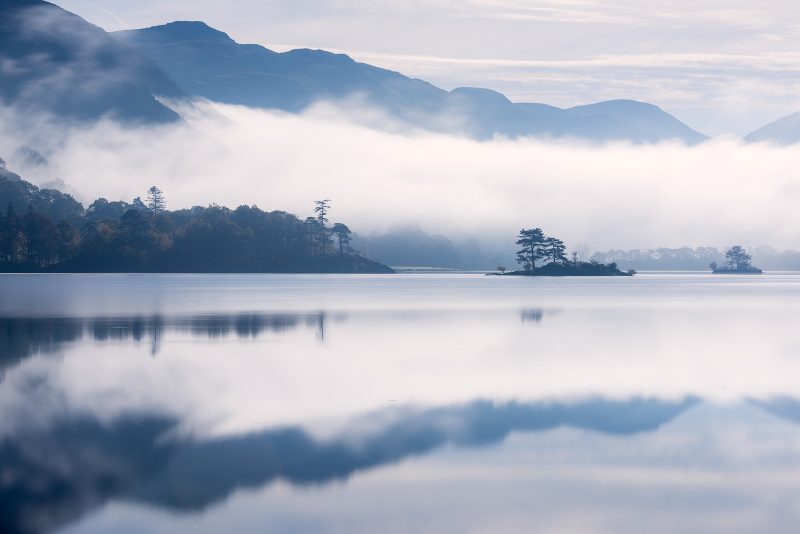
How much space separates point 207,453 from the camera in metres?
17.6

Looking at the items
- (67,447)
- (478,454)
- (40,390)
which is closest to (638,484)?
(478,454)

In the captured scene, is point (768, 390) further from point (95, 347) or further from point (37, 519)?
point (95, 347)

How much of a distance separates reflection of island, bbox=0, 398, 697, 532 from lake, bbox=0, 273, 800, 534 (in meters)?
0.06

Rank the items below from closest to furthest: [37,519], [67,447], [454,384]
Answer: [37,519], [67,447], [454,384]

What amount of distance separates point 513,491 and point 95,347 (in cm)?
2504

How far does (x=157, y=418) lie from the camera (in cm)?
2116

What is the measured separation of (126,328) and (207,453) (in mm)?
30166

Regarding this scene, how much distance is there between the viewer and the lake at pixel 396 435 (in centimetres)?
1385

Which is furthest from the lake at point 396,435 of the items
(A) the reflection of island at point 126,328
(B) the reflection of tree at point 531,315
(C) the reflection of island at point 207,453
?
(B) the reflection of tree at point 531,315

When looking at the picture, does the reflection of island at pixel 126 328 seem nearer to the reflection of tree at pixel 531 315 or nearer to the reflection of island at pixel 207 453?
the reflection of tree at pixel 531 315

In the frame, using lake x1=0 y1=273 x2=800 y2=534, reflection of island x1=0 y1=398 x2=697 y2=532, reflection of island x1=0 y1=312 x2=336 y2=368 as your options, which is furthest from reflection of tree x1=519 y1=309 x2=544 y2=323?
reflection of island x1=0 y1=398 x2=697 y2=532

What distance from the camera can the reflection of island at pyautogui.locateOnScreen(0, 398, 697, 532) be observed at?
1453cm

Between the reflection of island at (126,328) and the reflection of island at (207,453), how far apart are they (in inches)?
540

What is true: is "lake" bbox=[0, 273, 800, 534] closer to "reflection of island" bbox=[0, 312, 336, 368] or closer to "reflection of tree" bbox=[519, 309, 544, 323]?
"reflection of island" bbox=[0, 312, 336, 368]
